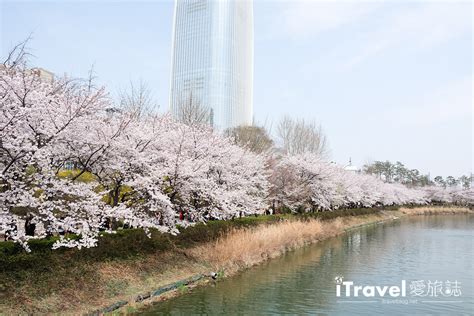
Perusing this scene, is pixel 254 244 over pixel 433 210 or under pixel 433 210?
over

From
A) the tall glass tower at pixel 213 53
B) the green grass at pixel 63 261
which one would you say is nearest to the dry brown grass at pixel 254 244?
the green grass at pixel 63 261

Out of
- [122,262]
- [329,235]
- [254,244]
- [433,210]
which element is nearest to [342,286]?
[254,244]

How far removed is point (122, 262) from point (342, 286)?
8596 mm

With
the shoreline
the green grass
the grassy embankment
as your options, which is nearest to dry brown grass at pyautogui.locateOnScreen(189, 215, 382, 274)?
the grassy embankment

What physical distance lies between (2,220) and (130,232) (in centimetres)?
672

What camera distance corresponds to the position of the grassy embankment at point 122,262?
1092cm

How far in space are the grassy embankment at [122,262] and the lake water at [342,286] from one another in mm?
1143

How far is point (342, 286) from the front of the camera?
15844 millimetres

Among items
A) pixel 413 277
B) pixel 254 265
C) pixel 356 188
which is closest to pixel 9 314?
pixel 254 265

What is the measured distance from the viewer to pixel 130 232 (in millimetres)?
15867

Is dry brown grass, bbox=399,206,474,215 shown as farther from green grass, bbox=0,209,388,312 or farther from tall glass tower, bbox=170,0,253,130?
green grass, bbox=0,209,388,312

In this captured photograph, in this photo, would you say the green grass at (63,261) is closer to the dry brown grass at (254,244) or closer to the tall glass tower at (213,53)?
the dry brown grass at (254,244)

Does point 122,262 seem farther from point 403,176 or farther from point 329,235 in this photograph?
point 403,176

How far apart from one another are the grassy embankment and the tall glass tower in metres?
86.3
